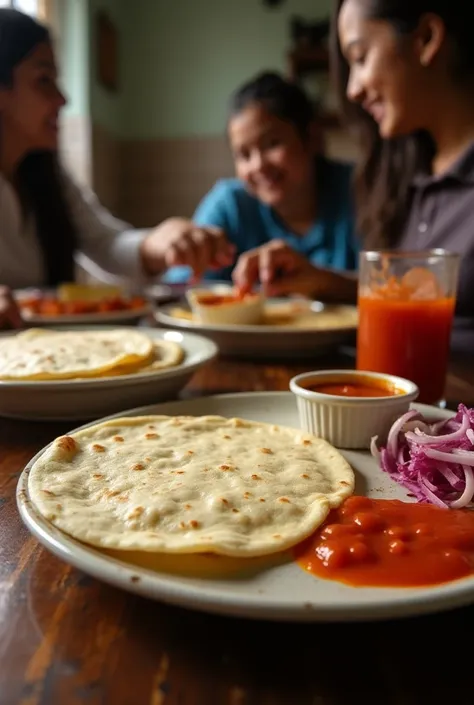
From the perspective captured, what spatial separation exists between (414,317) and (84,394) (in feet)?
2.14

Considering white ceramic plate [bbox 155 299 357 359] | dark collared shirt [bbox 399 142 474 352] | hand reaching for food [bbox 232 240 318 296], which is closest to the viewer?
white ceramic plate [bbox 155 299 357 359]

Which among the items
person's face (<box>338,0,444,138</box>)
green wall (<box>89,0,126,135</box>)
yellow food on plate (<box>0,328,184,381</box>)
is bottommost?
yellow food on plate (<box>0,328,184,381</box>)

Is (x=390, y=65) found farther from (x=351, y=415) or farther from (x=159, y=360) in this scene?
(x=351, y=415)

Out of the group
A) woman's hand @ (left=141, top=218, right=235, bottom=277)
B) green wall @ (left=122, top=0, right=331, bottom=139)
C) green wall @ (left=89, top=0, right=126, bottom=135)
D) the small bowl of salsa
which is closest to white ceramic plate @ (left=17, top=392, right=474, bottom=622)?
the small bowl of salsa

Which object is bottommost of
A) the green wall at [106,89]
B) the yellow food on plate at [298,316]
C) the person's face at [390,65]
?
the yellow food on plate at [298,316]

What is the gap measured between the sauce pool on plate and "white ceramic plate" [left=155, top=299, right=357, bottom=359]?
0.87 m

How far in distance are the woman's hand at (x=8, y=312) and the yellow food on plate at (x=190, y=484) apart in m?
0.81

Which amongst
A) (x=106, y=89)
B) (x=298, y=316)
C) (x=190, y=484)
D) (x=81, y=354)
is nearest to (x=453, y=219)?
(x=298, y=316)

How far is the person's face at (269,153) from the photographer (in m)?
3.03

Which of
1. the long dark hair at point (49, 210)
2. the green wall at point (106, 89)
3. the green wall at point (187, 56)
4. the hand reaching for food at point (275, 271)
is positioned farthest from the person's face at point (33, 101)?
the green wall at point (187, 56)

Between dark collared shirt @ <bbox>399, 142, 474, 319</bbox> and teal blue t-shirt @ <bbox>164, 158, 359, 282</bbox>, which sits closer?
dark collared shirt @ <bbox>399, 142, 474, 319</bbox>

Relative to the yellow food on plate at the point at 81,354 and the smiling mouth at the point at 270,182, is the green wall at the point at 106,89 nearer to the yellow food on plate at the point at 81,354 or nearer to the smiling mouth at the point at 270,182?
the smiling mouth at the point at 270,182

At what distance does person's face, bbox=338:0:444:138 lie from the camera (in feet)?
6.79

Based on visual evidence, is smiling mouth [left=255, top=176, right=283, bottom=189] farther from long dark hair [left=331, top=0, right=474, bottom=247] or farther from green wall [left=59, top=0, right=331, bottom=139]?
green wall [left=59, top=0, right=331, bottom=139]
